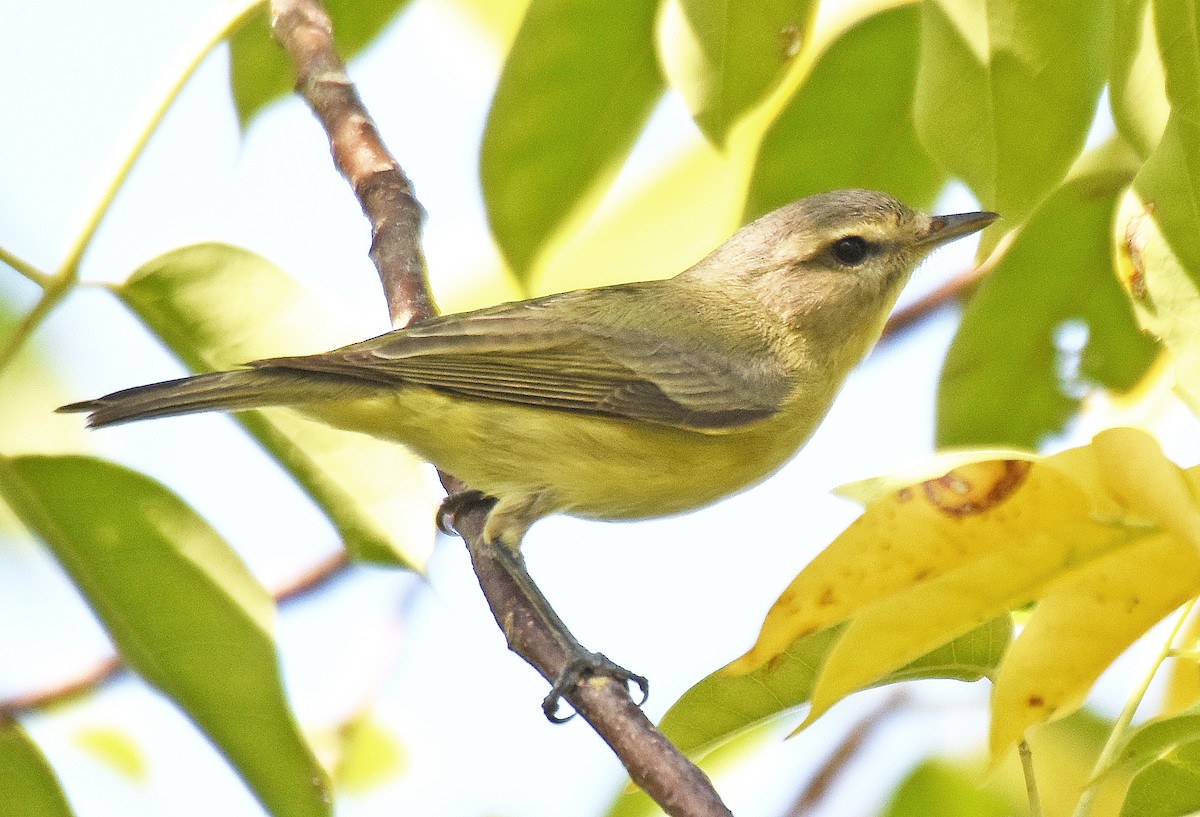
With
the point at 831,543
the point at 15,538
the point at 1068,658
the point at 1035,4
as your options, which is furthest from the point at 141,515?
the point at 1035,4

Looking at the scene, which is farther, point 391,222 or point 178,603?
point 391,222

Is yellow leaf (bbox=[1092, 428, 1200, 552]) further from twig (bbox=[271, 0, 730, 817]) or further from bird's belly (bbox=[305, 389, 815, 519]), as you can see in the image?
bird's belly (bbox=[305, 389, 815, 519])

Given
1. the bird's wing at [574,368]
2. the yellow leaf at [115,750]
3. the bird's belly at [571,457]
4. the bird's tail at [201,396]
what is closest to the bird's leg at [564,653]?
the bird's belly at [571,457]

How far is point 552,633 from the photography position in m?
2.61

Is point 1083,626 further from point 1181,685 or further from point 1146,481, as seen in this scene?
point 1181,685

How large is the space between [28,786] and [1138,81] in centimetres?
201

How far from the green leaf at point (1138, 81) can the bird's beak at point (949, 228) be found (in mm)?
1515

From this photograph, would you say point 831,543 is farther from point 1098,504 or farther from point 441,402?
point 441,402

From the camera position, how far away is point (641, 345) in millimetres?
3588

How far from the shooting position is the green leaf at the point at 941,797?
2332mm

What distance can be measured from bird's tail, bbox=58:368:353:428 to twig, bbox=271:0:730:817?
0.61 metres

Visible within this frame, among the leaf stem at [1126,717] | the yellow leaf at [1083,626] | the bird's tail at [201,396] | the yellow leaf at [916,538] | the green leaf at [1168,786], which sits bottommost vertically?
the green leaf at [1168,786]

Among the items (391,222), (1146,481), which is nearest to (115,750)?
(391,222)

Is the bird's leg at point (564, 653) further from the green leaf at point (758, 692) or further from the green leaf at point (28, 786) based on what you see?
the green leaf at point (28, 786)
